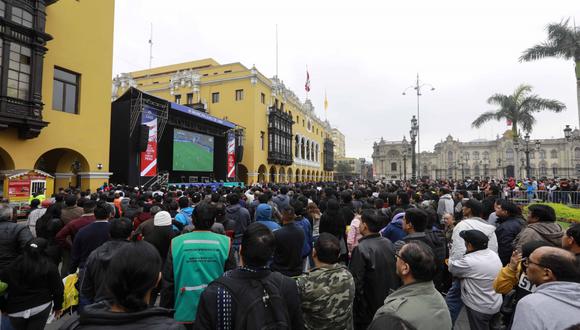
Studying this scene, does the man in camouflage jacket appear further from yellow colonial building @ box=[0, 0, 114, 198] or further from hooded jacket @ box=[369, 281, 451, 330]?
yellow colonial building @ box=[0, 0, 114, 198]

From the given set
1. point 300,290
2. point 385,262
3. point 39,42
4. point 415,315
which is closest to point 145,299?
point 300,290

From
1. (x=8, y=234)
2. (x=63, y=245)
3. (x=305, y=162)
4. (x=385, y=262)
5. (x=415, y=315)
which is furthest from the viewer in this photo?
(x=305, y=162)

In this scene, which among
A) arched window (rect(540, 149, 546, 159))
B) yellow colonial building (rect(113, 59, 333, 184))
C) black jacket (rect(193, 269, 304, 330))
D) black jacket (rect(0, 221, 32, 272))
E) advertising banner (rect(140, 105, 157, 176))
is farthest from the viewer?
arched window (rect(540, 149, 546, 159))

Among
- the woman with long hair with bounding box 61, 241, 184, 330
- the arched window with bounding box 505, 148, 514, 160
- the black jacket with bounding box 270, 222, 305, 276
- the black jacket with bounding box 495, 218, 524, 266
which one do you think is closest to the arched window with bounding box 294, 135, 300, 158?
the black jacket with bounding box 495, 218, 524, 266

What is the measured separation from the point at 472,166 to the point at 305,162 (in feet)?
179

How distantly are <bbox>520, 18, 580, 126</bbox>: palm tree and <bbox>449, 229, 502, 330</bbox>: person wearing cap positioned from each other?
62.7 feet

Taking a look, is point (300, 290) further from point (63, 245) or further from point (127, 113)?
point (127, 113)

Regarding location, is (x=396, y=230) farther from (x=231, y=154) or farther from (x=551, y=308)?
(x=231, y=154)

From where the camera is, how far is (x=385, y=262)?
10.4ft

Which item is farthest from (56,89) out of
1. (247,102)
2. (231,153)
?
(247,102)

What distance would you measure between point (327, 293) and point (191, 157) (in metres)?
21.4

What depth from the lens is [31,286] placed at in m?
2.87

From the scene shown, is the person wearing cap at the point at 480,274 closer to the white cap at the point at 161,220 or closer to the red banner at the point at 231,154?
the white cap at the point at 161,220

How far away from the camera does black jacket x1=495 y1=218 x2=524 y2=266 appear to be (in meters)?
4.36
